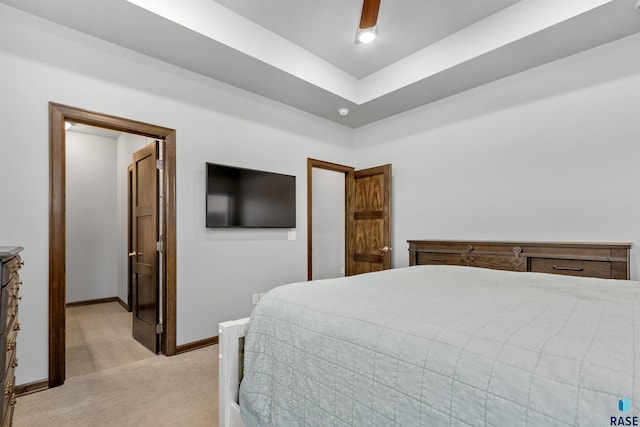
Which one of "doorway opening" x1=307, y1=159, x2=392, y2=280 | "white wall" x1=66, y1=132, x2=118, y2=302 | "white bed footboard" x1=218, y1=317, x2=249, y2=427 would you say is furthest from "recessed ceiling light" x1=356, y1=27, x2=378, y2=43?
"white wall" x1=66, y1=132, x2=118, y2=302

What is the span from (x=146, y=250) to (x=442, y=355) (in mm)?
3097

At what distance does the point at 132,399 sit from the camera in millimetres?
2094

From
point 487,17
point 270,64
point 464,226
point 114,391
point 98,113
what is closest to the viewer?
point 114,391

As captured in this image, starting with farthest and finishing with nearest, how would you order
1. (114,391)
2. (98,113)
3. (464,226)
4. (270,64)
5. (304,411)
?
(464,226) < (270,64) < (98,113) < (114,391) < (304,411)

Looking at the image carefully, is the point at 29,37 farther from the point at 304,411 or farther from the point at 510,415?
the point at 510,415

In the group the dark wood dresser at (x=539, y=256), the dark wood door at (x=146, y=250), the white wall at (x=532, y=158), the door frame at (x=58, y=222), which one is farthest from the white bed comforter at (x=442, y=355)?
the dark wood door at (x=146, y=250)

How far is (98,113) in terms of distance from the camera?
2539 mm

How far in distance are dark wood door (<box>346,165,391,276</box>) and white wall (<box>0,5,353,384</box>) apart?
520 mm

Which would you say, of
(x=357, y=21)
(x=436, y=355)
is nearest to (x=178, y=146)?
(x=357, y=21)

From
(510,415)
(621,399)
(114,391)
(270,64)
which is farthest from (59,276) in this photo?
(621,399)

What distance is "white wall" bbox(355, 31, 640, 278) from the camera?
2.63m

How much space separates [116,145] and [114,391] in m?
4.50

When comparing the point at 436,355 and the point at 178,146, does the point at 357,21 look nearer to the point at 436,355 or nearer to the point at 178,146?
the point at 178,146

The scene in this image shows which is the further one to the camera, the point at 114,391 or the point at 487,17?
the point at 487,17
